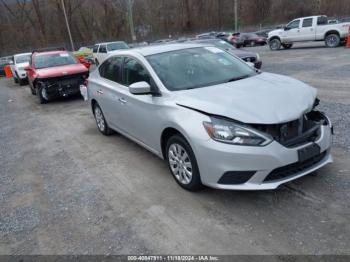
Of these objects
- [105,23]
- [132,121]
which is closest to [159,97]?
[132,121]

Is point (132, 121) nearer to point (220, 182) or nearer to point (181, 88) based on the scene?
point (181, 88)

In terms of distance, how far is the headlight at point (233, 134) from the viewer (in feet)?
10.8

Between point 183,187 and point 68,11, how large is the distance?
2409 inches

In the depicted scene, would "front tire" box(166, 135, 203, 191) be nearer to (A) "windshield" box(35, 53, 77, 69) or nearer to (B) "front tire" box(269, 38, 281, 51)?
(A) "windshield" box(35, 53, 77, 69)

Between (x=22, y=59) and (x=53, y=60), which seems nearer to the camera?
(x=53, y=60)

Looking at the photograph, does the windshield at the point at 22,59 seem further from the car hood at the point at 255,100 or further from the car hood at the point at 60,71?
the car hood at the point at 255,100

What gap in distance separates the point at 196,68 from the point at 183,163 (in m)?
1.46

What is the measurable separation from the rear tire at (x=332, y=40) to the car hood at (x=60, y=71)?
15053 millimetres

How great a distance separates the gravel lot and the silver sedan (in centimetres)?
32

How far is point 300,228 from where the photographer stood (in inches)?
124

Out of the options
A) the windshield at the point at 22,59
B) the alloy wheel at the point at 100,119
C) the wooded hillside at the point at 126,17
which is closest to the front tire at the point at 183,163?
the alloy wheel at the point at 100,119

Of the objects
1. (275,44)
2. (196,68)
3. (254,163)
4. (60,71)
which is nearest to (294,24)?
(275,44)

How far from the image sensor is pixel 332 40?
19.1 m

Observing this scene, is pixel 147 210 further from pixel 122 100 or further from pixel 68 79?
pixel 68 79
